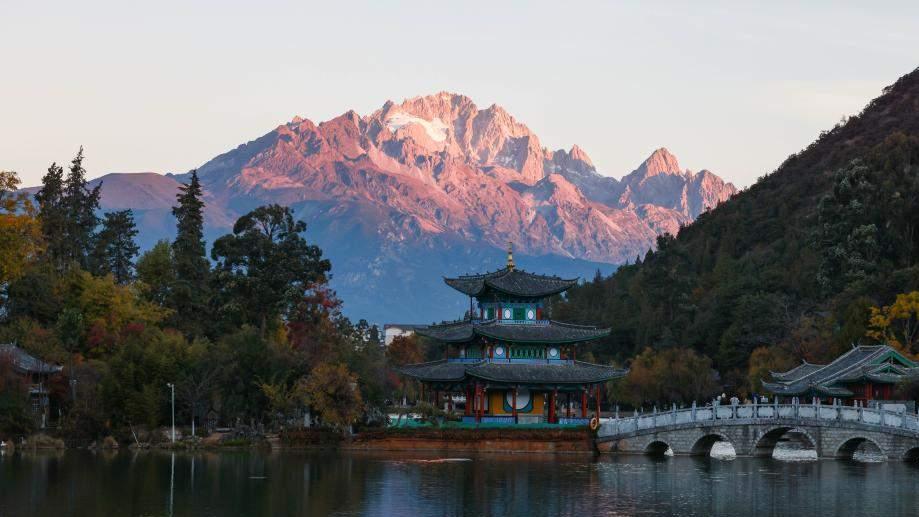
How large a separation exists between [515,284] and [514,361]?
4.73 meters

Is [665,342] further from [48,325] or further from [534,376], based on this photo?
[48,325]

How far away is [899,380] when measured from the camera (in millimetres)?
74500

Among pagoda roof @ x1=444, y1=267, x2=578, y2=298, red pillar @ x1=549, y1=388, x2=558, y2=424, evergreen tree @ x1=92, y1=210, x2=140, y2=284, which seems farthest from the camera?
evergreen tree @ x1=92, y1=210, x2=140, y2=284

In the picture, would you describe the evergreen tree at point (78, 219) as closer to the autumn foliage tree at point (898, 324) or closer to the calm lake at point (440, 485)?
the calm lake at point (440, 485)

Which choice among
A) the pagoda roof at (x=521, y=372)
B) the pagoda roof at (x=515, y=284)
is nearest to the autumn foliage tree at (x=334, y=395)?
the pagoda roof at (x=521, y=372)

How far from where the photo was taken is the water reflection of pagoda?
78.9 meters

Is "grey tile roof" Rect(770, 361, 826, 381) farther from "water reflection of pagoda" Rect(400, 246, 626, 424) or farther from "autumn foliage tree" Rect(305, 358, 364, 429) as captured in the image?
"autumn foliage tree" Rect(305, 358, 364, 429)

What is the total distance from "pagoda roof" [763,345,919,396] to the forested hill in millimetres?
A: 7269

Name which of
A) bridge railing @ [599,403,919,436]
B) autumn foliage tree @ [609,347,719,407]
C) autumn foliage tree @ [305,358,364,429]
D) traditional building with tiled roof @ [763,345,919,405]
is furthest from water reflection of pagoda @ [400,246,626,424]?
autumn foliage tree @ [609,347,719,407]

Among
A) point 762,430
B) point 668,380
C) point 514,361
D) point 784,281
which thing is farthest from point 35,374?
point 784,281

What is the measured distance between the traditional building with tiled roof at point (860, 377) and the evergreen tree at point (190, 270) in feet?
135

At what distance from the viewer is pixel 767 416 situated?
230 feet

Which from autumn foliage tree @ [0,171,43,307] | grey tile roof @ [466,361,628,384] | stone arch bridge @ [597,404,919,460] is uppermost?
autumn foliage tree @ [0,171,43,307]

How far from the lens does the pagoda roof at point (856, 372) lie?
2958 inches
